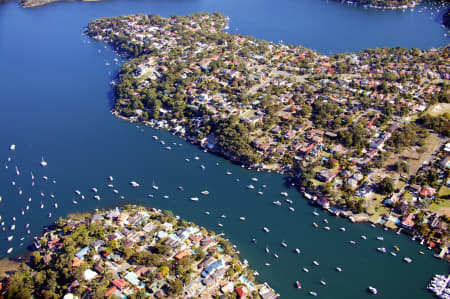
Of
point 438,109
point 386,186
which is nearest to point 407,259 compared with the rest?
point 386,186

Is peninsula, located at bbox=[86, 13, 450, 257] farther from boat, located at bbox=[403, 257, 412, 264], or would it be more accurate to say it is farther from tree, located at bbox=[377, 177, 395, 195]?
boat, located at bbox=[403, 257, 412, 264]

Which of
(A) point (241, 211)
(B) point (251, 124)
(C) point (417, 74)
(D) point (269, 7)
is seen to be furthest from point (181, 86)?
(D) point (269, 7)

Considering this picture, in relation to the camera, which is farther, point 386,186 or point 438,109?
point 438,109

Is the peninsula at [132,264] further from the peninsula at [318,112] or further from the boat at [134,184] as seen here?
the peninsula at [318,112]

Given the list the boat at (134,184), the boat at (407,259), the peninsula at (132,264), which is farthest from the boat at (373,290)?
the boat at (134,184)

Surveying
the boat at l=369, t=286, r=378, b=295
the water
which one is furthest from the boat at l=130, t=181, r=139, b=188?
the boat at l=369, t=286, r=378, b=295

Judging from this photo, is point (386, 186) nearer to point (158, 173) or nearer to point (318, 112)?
point (318, 112)
